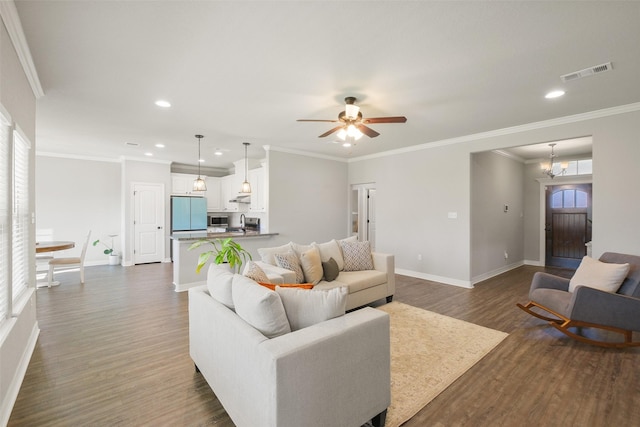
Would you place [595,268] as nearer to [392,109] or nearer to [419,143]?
[392,109]

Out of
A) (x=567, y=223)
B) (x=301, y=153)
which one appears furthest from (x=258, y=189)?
(x=567, y=223)

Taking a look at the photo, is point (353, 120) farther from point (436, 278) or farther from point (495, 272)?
point (495, 272)

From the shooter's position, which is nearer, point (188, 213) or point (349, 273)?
point (349, 273)

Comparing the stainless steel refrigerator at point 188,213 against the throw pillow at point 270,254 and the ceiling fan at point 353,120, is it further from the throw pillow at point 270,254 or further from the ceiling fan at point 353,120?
the ceiling fan at point 353,120

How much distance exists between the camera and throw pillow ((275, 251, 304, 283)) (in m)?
3.49

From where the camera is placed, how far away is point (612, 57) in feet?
8.19

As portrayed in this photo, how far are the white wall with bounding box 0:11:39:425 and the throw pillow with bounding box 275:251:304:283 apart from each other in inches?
88.7

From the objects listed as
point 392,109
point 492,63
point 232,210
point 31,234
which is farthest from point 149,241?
point 492,63

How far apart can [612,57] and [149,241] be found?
8625 mm

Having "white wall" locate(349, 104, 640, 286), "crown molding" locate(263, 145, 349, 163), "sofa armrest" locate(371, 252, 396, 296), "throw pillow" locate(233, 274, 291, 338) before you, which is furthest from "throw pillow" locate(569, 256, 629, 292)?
"crown molding" locate(263, 145, 349, 163)

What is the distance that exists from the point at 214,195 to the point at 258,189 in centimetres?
269

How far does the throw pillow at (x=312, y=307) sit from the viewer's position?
5.99ft

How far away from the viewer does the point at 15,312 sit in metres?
2.28

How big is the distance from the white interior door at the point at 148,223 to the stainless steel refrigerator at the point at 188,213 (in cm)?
29
